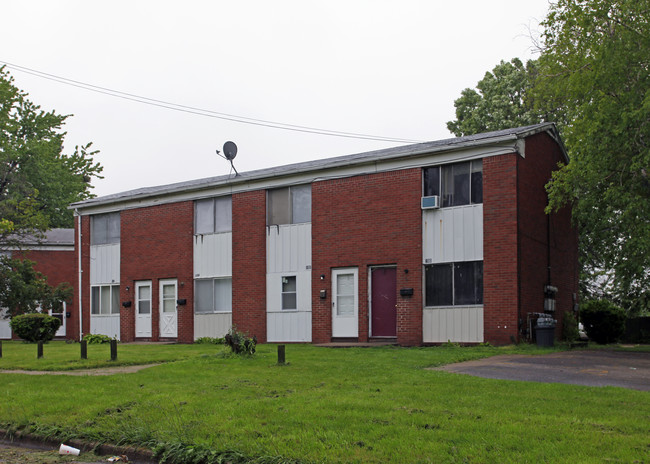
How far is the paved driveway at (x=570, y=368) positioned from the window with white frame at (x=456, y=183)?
5310mm

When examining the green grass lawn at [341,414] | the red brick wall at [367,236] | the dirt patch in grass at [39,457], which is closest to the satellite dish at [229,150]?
the red brick wall at [367,236]

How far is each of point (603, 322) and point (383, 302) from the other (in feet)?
28.0

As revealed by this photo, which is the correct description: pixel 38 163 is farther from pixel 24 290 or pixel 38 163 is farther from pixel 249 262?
pixel 249 262

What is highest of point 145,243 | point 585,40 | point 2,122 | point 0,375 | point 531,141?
point 2,122

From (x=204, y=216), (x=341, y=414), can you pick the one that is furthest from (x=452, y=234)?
(x=341, y=414)

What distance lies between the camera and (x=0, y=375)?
1363 centimetres

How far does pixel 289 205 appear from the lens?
76.9 ft

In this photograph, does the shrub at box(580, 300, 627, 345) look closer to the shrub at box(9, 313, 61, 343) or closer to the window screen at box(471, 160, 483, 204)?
the window screen at box(471, 160, 483, 204)

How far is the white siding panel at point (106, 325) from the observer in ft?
92.6

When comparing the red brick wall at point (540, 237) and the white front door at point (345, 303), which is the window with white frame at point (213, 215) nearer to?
the white front door at point (345, 303)

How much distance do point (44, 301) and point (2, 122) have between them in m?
16.0

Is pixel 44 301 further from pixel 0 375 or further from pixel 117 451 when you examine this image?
pixel 117 451

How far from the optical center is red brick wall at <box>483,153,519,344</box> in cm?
1856

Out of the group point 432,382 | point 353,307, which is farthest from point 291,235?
point 432,382
